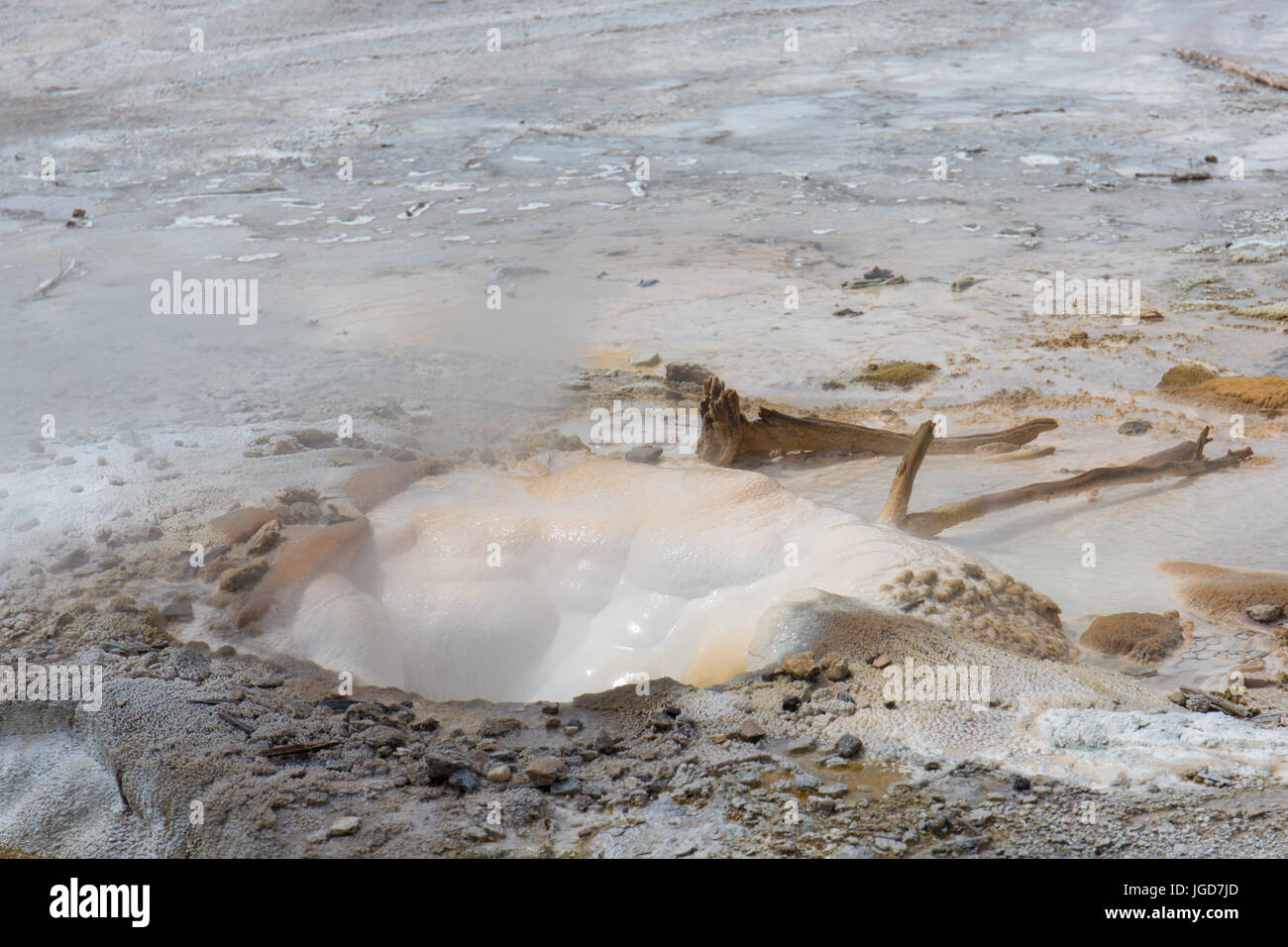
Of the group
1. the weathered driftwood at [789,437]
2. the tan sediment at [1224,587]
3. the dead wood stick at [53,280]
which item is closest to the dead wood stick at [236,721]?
the weathered driftwood at [789,437]

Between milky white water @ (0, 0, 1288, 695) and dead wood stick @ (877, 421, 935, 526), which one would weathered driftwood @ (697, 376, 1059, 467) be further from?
dead wood stick @ (877, 421, 935, 526)

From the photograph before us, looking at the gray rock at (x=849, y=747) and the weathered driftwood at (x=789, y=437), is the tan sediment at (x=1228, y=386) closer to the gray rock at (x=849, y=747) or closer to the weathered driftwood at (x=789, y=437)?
the weathered driftwood at (x=789, y=437)

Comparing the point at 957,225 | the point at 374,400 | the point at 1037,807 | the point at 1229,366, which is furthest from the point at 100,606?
the point at 957,225

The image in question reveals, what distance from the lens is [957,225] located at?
798 cm

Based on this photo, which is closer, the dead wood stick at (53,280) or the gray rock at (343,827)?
the gray rock at (343,827)

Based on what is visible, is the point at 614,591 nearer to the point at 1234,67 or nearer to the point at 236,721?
the point at 236,721

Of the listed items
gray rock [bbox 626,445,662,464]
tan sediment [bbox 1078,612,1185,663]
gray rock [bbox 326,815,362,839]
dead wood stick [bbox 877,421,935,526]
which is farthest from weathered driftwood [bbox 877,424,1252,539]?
gray rock [bbox 326,815,362,839]

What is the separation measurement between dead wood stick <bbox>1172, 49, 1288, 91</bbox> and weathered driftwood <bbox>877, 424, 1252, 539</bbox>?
8.17 meters

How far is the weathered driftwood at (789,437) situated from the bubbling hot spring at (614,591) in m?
0.51

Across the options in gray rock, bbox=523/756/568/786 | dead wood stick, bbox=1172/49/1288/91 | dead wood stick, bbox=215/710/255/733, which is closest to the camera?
gray rock, bbox=523/756/568/786

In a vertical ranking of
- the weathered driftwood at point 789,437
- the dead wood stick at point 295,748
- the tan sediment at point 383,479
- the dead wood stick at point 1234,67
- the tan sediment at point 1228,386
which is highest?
the dead wood stick at point 1234,67

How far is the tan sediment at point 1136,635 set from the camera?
3338 mm

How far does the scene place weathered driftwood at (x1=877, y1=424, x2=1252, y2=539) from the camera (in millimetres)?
3920

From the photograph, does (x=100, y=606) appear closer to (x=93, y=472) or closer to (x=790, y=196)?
(x=93, y=472)
